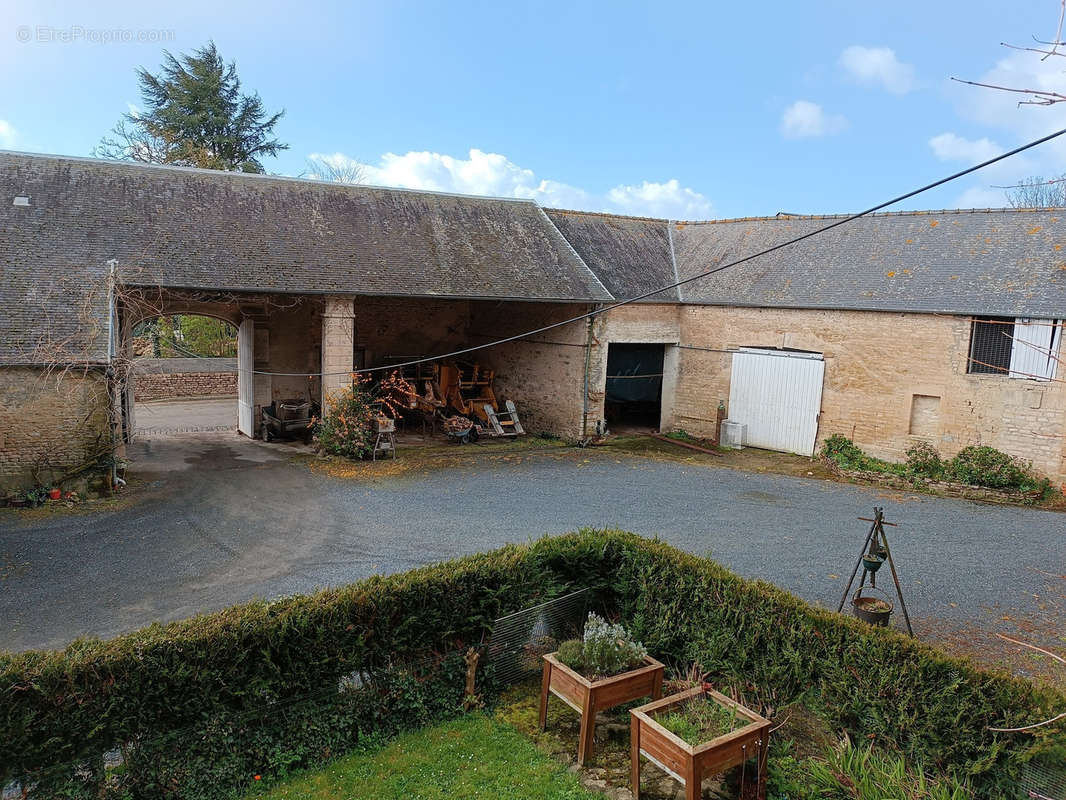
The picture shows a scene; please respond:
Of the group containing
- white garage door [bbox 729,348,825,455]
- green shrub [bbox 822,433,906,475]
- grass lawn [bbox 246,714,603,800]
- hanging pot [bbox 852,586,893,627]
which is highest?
white garage door [bbox 729,348,825,455]

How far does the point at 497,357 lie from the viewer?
20172 mm

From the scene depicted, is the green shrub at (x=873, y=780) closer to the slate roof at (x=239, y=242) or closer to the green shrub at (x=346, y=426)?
the green shrub at (x=346, y=426)

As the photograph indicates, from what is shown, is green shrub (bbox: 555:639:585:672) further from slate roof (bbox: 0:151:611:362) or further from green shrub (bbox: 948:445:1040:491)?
green shrub (bbox: 948:445:1040:491)

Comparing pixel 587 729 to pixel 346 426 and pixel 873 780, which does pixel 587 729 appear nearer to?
pixel 873 780

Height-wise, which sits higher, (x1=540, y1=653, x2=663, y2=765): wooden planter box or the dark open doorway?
the dark open doorway

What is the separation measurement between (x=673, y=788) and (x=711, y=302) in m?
14.0

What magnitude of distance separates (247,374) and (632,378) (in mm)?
9625

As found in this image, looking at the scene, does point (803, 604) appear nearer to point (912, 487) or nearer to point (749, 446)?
point (912, 487)

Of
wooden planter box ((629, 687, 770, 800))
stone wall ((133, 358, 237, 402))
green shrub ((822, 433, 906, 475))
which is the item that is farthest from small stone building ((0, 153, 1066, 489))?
wooden planter box ((629, 687, 770, 800))

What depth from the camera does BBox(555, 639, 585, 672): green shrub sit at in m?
5.81

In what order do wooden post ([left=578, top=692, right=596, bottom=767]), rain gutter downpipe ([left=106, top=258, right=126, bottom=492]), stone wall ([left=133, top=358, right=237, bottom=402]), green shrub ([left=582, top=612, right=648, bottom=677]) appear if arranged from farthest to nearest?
stone wall ([left=133, top=358, right=237, bottom=402])
rain gutter downpipe ([left=106, top=258, right=126, bottom=492])
green shrub ([left=582, top=612, right=648, bottom=677])
wooden post ([left=578, top=692, right=596, bottom=767])

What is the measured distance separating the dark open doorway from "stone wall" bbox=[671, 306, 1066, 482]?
234 cm

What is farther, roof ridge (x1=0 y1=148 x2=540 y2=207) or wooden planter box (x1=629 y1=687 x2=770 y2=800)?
roof ridge (x1=0 y1=148 x2=540 y2=207)

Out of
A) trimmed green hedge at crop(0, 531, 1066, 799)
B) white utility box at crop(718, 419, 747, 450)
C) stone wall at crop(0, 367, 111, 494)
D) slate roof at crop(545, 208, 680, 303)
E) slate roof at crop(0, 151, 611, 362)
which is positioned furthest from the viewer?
slate roof at crop(545, 208, 680, 303)
